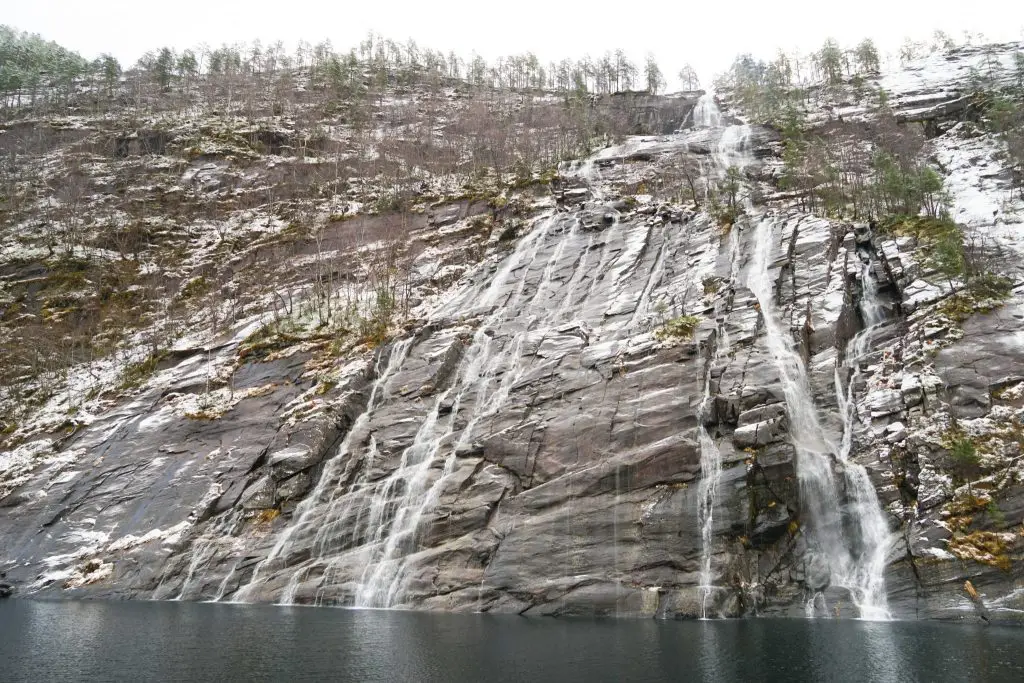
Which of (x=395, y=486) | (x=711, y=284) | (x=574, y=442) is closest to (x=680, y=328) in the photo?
(x=711, y=284)

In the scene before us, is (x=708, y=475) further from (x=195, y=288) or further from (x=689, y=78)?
(x=689, y=78)

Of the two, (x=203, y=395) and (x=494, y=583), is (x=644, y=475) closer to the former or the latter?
(x=494, y=583)

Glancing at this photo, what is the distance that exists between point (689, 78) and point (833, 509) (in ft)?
326

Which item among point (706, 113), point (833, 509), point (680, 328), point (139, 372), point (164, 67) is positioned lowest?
point (833, 509)

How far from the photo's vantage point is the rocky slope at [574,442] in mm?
25016

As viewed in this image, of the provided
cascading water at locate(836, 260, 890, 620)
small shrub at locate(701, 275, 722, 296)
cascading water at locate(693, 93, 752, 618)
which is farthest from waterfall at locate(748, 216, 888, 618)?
small shrub at locate(701, 275, 722, 296)

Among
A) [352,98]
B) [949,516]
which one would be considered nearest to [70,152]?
[352,98]

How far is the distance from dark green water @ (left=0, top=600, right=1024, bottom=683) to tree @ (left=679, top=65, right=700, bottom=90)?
338ft

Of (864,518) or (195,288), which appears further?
(195,288)

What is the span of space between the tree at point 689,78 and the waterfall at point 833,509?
91.4m

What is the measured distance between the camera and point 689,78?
110 metres

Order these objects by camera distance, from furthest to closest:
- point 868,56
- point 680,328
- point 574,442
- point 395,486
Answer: point 868,56
point 680,328
point 395,486
point 574,442

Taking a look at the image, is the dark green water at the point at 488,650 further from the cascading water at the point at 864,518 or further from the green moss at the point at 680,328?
the green moss at the point at 680,328

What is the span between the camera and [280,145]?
81.4 metres
